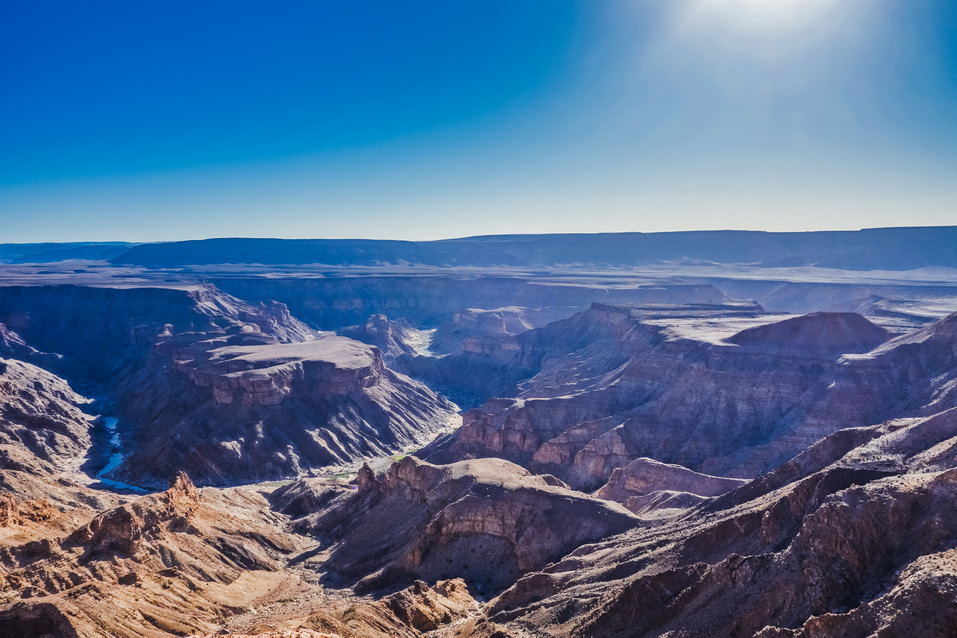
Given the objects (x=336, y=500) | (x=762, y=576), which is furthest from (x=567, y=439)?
(x=762, y=576)

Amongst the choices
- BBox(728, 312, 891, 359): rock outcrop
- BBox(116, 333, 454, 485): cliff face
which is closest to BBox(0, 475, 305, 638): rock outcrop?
BBox(116, 333, 454, 485): cliff face

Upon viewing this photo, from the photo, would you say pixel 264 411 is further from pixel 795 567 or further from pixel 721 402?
pixel 795 567

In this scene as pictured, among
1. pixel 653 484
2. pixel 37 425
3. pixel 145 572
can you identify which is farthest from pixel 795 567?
pixel 37 425

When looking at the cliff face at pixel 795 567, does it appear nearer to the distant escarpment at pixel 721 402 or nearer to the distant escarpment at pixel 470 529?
the distant escarpment at pixel 470 529

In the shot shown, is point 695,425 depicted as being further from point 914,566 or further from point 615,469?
point 914,566

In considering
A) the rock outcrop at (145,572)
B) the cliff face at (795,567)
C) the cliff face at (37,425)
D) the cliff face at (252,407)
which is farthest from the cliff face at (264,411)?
the cliff face at (795,567)
